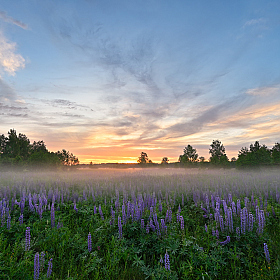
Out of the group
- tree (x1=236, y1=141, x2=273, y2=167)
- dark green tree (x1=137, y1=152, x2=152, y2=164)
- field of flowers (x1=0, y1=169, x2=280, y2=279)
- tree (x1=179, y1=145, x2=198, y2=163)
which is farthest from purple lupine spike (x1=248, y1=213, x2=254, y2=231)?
dark green tree (x1=137, y1=152, x2=152, y2=164)

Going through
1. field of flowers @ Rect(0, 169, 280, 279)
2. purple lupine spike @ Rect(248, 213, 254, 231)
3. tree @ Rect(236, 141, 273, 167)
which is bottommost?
field of flowers @ Rect(0, 169, 280, 279)

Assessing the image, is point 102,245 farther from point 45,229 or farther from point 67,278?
point 45,229

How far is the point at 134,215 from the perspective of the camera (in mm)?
4926

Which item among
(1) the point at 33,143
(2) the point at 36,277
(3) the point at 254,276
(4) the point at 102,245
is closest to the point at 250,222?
(3) the point at 254,276

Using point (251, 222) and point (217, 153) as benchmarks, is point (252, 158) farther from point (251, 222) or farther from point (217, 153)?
point (251, 222)

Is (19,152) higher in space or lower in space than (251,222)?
higher

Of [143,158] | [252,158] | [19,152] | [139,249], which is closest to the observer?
[139,249]

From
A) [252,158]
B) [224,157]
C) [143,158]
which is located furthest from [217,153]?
[143,158]

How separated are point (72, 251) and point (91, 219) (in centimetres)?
137

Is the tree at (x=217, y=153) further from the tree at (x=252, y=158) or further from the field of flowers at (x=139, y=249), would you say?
the field of flowers at (x=139, y=249)

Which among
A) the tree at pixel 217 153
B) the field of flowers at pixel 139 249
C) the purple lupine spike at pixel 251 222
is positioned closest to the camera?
the field of flowers at pixel 139 249

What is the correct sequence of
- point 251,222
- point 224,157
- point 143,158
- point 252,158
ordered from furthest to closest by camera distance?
point 143,158, point 224,157, point 252,158, point 251,222

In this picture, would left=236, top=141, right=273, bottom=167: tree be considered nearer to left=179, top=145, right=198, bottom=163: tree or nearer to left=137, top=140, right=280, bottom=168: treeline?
left=137, top=140, right=280, bottom=168: treeline

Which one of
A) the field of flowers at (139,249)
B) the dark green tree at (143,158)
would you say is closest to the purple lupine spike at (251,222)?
the field of flowers at (139,249)
